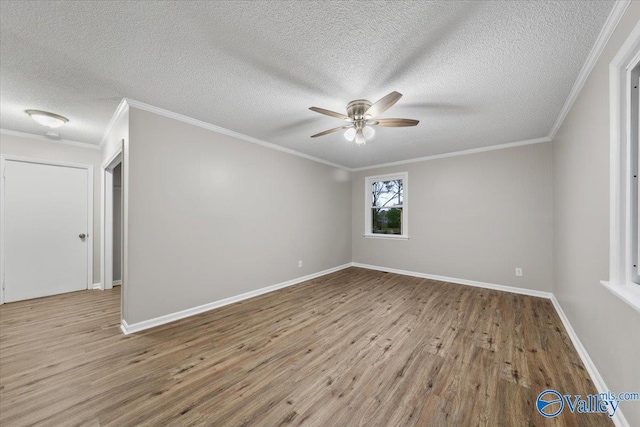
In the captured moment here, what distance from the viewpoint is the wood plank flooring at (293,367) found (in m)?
1.52

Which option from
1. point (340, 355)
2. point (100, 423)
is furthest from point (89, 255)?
point (340, 355)

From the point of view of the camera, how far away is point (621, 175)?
146 centimetres

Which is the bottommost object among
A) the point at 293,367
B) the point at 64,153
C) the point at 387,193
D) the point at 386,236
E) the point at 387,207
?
the point at 293,367

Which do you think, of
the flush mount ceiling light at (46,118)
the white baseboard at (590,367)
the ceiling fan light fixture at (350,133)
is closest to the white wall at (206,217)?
the flush mount ceiling light at (46,118)

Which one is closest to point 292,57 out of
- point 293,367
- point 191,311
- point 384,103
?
point 384,103

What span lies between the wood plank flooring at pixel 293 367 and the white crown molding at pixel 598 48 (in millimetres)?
2427

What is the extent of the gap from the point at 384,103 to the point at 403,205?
3.44 metres

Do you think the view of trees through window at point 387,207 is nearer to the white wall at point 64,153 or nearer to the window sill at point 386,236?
the window sill at point 386,236

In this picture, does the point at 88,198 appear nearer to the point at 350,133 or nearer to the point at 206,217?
the point at 206,217

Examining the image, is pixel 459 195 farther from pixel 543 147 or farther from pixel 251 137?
pixel 251 137

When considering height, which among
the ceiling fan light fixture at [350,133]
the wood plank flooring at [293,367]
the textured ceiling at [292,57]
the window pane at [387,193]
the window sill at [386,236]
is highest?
the textured ceiling at [292,57]

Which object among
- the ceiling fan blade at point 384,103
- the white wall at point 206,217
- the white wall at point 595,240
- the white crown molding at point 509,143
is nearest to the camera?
the white wall at point 595,240

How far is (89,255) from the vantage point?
4.12m

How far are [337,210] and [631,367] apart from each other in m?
4.54
